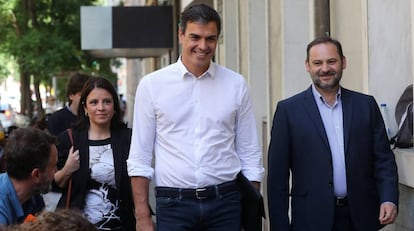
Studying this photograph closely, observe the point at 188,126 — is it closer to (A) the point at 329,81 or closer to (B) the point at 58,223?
(A) the point at 329,81

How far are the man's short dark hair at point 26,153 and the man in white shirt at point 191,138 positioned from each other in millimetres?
652

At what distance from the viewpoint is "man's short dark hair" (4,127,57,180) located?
12.4 ft

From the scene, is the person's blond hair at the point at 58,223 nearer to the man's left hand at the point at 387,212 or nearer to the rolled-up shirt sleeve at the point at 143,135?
the rolled-up shirt sleeve at the point at 143,135

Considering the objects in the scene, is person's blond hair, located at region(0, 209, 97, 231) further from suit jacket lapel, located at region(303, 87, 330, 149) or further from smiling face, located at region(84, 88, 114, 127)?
smiling face, located at region(84, 88, 114, 127)

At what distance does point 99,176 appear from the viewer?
5.02 m

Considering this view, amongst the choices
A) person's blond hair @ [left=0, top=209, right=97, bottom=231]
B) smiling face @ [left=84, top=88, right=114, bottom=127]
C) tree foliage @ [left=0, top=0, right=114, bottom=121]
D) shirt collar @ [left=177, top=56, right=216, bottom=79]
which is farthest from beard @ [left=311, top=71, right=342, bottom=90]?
tree foliage @ [left=0, top=0, right=114, bottom=121]

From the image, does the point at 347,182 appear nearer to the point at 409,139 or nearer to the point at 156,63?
the point at 409,139

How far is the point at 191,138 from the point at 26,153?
37.2 inches

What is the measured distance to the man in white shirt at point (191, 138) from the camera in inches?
169

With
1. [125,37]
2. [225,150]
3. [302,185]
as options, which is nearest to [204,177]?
[225,150]

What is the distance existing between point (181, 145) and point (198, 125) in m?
0.15

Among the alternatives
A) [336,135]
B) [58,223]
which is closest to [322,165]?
[336,135]

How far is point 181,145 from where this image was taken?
4.31m

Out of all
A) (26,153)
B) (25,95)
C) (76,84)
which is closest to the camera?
(26,153)
